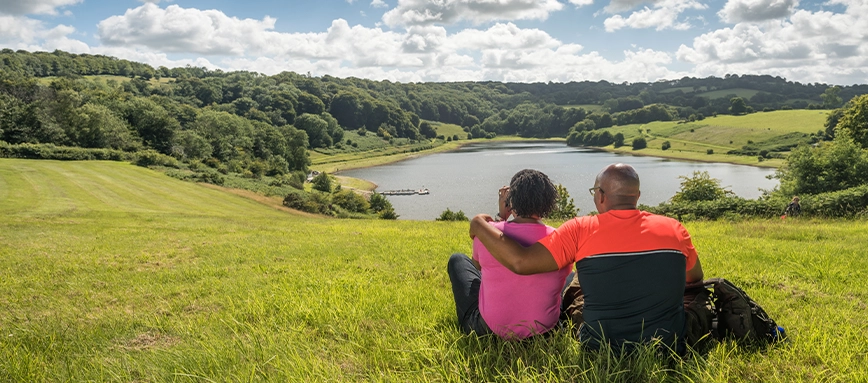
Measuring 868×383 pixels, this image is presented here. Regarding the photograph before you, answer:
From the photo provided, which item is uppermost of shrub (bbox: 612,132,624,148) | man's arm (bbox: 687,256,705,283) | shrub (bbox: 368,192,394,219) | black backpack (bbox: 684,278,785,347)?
Result: man's arm (bbox: 687,256,705,283)

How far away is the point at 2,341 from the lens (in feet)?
13.1

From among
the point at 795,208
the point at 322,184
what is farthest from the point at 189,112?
the point at 795,208

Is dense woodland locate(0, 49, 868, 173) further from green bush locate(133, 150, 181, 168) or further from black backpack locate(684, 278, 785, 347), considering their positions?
black backpack locate(684, 278, 785, 347)

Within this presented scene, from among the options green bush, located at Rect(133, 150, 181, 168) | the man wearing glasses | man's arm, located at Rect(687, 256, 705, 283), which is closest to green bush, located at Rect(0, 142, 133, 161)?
green bush, located at Rect(133, 150, 181, 168)

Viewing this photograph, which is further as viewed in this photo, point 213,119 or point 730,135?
point 730,135

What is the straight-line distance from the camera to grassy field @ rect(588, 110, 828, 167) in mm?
106000

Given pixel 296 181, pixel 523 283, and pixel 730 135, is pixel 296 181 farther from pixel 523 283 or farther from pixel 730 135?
pixel 730 135

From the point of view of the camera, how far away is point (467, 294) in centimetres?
389

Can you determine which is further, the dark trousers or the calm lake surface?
the calm lake surface

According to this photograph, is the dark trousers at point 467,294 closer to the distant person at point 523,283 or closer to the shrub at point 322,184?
the distant person at point 523,283

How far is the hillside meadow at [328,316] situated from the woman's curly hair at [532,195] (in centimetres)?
90

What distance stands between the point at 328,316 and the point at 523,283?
2025mm

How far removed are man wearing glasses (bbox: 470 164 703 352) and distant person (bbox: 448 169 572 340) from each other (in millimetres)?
218

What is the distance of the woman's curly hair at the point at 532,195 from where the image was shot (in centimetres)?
339
